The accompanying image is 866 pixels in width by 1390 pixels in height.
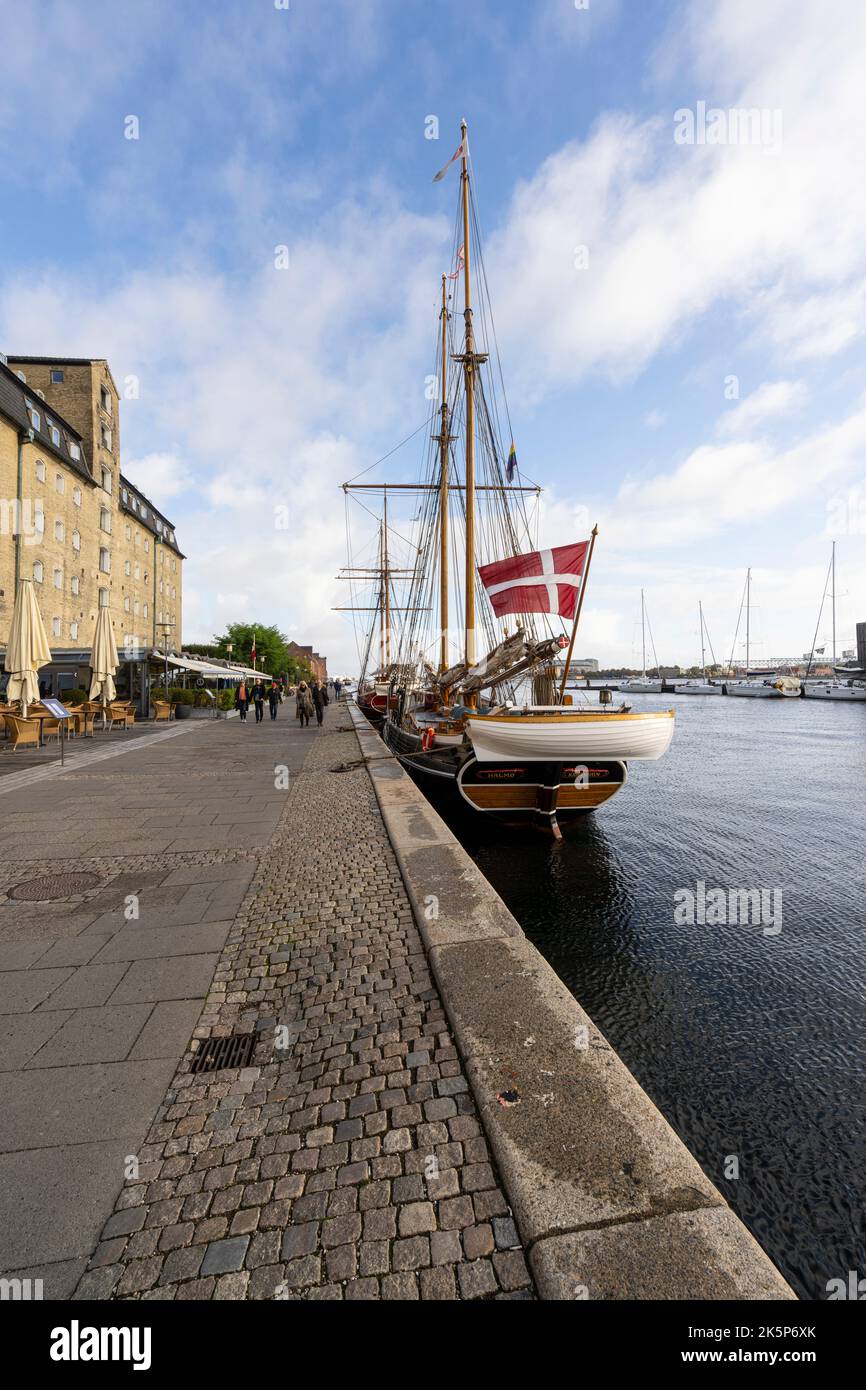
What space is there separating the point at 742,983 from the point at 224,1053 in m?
4.98

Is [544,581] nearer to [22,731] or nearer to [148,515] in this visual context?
[22,731]

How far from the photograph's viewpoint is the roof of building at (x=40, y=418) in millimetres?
25297

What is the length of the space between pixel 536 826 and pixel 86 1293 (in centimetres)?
1005

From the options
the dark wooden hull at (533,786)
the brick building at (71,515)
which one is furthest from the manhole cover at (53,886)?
the brick building at (71,515)

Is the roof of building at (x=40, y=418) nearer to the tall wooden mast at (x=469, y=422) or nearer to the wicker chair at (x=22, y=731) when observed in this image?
the wicker chair at (x=22, y=731)

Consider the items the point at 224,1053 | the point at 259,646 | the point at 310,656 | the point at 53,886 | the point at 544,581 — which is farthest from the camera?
the point at 310,656

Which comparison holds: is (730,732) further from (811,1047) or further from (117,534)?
(117,534)

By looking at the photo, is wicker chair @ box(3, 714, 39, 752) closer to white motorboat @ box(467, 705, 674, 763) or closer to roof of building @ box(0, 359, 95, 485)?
white motorboat @ box(467, 705, 674, 763)

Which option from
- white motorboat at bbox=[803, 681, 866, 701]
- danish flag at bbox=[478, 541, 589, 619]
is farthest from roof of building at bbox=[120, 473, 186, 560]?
white motorboat at bbox=[803, 681, 866, 701]

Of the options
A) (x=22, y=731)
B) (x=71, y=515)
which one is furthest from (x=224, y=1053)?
(x=71, y=515)

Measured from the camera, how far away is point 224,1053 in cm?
309

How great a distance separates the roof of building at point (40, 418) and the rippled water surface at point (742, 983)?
2844cm

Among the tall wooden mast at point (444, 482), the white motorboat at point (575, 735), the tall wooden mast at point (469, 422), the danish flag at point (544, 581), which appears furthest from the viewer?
the tall wooden mast at point (444, 482)

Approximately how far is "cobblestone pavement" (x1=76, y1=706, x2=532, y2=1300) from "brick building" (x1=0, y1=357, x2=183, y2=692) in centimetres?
2431
